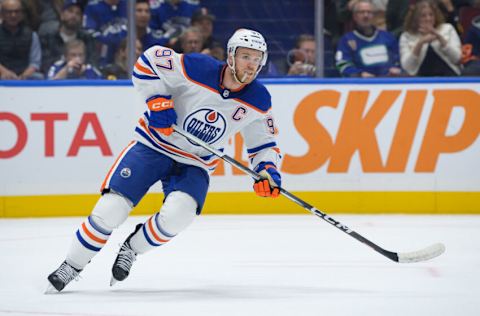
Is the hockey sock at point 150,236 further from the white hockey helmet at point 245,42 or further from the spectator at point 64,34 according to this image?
the spectator at point 64,34

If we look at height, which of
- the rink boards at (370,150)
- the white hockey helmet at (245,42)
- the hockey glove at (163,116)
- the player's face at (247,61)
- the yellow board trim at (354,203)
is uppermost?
the white hockey helmet at (245,42)

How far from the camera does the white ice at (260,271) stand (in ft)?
12.2

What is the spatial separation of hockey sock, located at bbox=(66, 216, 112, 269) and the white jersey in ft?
1.42

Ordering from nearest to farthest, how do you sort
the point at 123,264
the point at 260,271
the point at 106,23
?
1. the point at 123,264
2. the point at 260,271
3. the point at 106,23

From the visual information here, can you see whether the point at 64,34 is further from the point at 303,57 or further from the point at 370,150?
the point at 370,150

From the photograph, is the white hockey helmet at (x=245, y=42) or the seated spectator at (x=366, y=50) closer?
the white hockey helmet at (x=245, y=42)

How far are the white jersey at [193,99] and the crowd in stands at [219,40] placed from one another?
8.86ft

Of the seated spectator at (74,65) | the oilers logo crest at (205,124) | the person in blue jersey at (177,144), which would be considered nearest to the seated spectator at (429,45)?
the seated spectator at (74,65)

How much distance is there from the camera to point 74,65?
22.3 ft

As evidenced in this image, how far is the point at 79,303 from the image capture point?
3738mm

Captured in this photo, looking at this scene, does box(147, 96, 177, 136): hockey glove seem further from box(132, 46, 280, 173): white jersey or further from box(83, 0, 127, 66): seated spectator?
box(83, 0, 127, 66): seated spectator

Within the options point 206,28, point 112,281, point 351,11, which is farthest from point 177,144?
point 351,11

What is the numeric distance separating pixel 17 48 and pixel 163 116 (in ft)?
9.90

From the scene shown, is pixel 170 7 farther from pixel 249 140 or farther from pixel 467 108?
pixel 249 140
